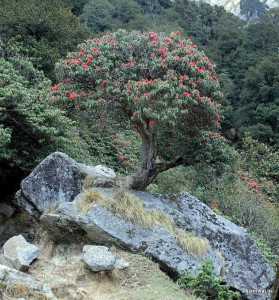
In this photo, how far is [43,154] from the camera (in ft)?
35.2

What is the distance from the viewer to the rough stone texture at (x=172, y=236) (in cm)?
770

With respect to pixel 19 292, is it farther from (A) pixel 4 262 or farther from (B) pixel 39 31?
(B) pixel 39 31

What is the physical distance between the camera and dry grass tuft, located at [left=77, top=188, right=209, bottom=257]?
796cm

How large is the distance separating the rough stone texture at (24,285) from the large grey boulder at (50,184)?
3231mm

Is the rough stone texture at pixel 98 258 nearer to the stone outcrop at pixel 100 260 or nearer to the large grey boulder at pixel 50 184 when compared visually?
the stone outcrop at pixel 100 260

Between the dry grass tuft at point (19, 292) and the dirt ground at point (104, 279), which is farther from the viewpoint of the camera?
the dirt ground at point (104, 279)

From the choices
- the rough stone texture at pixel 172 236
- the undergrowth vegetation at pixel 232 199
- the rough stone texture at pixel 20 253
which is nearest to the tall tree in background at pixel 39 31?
the undergrowth vegetation at pixel 232 199

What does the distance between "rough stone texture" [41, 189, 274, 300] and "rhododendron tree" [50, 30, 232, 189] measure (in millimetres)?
1383

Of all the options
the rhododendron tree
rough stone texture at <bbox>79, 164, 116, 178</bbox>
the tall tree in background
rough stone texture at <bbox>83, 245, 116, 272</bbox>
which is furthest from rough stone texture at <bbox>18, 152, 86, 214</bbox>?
the tall tree in background

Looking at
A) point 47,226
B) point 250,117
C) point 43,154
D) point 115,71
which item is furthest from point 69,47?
point 250,117

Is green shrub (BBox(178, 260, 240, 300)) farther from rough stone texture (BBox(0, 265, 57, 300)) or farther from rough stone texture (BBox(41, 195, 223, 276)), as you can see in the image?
rough stone texture (BBox(0, 265, 57, 300))

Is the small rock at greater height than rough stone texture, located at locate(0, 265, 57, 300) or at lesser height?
lesser

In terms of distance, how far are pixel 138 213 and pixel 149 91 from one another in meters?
2.42

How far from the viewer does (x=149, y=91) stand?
8273 millimetres
